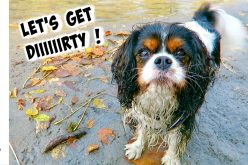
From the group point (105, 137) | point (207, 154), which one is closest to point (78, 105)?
point (105, 137)

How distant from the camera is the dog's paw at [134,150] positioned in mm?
3207

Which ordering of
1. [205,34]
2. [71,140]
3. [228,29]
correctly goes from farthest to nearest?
[228,29] → [205,34] → [71,140]

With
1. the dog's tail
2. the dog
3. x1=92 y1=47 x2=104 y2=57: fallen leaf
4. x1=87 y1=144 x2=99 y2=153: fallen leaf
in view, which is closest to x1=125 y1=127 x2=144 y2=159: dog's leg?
the dog

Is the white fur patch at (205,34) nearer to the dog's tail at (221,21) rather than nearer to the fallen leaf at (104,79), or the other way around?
the dog's tail at (221,21)

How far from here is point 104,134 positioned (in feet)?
11.2

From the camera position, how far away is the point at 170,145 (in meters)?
3.15

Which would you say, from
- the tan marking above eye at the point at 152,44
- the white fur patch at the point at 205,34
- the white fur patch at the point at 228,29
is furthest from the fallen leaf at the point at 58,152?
the white fur patch at the point at 228,29

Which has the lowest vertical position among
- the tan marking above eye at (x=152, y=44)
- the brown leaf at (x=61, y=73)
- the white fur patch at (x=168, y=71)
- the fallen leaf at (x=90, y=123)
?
the fallen leaf at (x=90, y=123)

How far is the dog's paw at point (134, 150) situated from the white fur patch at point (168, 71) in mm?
951

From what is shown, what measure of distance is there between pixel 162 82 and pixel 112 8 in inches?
204

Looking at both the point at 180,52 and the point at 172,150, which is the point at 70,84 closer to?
the point at 172,150

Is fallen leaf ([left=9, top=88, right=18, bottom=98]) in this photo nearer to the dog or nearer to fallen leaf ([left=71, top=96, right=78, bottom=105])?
fallen leaf ([left=71, top=96, right=78, bottom=105])

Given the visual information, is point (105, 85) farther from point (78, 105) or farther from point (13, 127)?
point (13, 127)

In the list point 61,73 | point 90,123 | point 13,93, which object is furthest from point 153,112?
point 13,93
